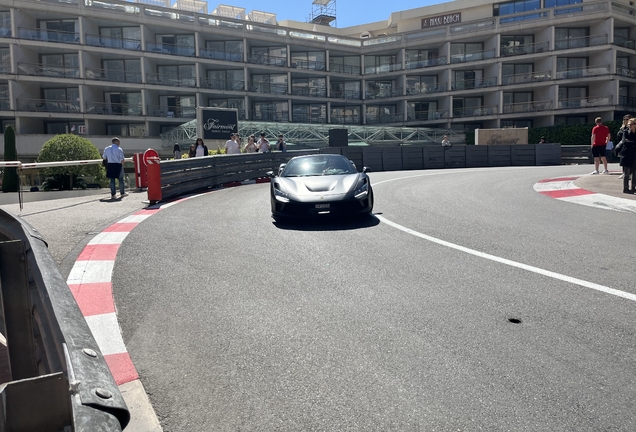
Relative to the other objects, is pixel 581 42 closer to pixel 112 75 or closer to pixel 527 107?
pixel 527 107

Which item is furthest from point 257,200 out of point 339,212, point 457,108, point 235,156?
point 457,108

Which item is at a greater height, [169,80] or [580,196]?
[169,80]

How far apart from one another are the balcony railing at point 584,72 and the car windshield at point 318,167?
5106 cm

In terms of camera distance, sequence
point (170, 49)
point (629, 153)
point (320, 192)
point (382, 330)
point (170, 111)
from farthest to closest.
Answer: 1. point (170, 111)
2. point (170, 49)
3. point (629, 153)
4. point (320, 192)
5. point (382, 330)

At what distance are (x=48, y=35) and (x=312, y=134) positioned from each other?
26.5 m

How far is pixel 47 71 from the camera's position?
48219 mm

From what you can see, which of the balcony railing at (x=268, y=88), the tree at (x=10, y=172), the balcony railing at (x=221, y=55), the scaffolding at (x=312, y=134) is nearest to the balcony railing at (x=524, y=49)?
the scaffolding at (x=312, y=134)

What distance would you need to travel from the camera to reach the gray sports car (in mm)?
9367

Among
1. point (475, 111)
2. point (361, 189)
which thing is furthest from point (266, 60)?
point (361, 189)

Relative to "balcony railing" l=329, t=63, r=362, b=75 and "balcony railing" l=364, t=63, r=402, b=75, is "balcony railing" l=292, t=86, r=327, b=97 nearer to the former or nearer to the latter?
"balcony railing" l=329, t=63, r=362, b=75

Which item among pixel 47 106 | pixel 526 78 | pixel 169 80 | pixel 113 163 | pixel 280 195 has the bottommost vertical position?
pixel 280 195

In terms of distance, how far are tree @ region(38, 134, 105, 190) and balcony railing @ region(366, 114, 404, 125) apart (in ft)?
119

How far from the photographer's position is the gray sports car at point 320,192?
937cm

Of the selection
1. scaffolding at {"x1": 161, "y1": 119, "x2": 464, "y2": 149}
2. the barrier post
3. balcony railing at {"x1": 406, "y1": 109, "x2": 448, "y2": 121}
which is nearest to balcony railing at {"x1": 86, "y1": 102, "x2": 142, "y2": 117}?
scaffolding at {"x1": 161, "y1": 119, "x2": 464, "y2": 149}
